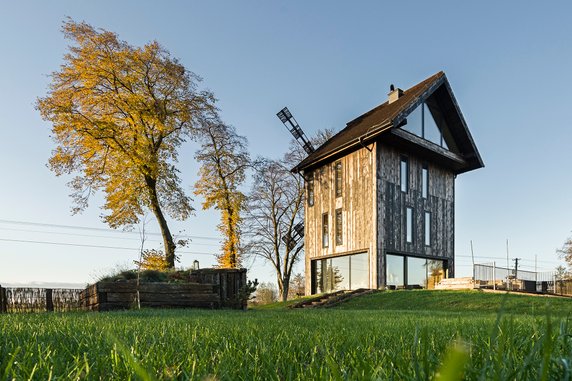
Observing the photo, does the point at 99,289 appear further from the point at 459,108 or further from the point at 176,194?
the point at 459,108

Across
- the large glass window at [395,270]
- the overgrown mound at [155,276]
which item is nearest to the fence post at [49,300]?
the overgrown mound at [155,276]

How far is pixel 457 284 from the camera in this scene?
20.3 meters

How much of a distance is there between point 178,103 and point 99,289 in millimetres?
14120

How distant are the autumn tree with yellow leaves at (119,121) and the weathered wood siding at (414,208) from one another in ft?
34.7

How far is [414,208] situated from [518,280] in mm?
9339

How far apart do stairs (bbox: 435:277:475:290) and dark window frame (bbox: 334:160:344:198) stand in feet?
22.7

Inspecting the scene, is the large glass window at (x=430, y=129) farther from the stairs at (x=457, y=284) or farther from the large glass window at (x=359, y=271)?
the stairs at (x=457, y=284)

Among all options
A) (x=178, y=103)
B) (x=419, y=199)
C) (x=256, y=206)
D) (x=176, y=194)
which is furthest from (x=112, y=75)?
(x=419, y=199)

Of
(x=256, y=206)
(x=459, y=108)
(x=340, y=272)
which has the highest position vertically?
(x=459, y=108)

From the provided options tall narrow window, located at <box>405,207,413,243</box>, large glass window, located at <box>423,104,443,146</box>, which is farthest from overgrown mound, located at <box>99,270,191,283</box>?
large glass window, located at <box>423,104,443,146</box>

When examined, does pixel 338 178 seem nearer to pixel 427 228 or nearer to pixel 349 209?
pixel 349 209

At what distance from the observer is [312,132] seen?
30828 millimetres

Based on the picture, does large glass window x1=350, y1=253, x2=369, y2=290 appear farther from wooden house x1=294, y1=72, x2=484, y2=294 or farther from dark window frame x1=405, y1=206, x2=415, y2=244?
dark window frame x1=405, y1=206, x2=415, y2=244

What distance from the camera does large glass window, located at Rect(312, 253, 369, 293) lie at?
68.4ft
